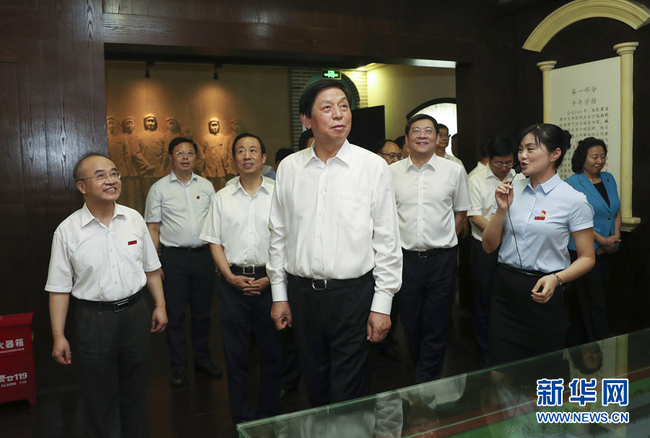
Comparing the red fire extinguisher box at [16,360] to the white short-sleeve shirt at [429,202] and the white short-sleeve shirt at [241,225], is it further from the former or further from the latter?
the white short-sleeve shirt at [429,202]

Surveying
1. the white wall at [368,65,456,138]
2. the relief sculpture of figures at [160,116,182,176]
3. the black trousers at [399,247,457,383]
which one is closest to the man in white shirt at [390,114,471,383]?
the black trousers at [399,247,457,383]

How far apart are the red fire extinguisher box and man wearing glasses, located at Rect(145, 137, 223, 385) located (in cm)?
99

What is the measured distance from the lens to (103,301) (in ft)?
8.30

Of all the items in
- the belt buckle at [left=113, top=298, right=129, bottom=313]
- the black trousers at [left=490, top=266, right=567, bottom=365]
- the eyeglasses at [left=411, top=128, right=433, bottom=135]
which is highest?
the eyeglasses at [left=411, top=128, right=433, bottom=135]

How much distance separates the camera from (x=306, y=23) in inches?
180

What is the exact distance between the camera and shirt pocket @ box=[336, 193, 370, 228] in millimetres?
2266

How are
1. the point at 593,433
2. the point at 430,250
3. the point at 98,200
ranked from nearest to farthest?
the point at 593,433 < the point at 98,200 < the point at 430,250

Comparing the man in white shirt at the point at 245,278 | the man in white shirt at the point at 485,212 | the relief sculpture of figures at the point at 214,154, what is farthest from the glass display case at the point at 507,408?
the relief sculpture of figures at the point at 214,154

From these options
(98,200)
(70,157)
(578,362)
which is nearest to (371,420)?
(578,362)

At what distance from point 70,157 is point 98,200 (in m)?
1.50

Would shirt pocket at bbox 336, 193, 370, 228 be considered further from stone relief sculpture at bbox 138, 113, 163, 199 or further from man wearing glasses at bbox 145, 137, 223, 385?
stone relief sculpture at bbox 138, 113, 163, 199

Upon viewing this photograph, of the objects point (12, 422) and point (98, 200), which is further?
point (12, 422)

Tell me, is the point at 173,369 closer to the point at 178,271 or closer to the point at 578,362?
the point at 178,271

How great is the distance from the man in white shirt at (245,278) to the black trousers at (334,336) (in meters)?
0.70
